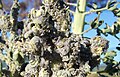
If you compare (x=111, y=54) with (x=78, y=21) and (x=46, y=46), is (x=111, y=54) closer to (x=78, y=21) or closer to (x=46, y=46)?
(x=78, y=21)

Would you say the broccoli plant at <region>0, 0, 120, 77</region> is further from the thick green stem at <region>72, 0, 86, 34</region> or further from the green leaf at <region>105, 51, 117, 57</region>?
the green leaf at <region>105, 51, 117, 57</region>

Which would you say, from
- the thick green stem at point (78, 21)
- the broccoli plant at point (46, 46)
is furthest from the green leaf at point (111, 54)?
the broccoli plant at point (46, 46)

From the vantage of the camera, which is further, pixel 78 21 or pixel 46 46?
pixel 78 21

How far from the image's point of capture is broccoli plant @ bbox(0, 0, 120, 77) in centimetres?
136

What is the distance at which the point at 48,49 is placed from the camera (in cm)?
137

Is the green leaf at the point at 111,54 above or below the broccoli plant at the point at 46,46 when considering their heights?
below

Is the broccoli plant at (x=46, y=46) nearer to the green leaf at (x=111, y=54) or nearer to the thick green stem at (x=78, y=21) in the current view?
the thick green stem at (x=78, y=21)

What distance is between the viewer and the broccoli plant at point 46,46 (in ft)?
4.46

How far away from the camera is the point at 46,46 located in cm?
137

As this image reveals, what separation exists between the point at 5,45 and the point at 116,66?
694 millimetres

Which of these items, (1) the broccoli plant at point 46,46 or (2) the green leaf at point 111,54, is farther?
(2) the green leaf at point 111,54

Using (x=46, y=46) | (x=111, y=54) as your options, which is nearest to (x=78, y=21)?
(x=111, y=54)

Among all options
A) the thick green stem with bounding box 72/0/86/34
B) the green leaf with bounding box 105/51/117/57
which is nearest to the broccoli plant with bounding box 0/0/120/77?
the thick green stem with bounding box 72/0/86/34

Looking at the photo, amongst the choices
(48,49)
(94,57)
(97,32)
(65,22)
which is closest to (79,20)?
(97,32)
